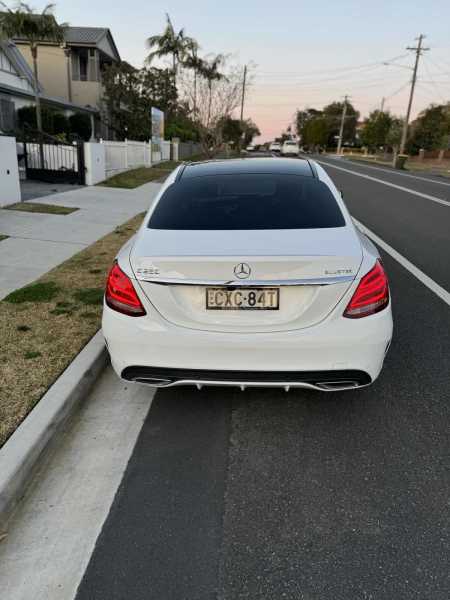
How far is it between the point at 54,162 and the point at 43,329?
1306cm

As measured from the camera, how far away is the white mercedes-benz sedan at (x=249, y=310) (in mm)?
2791

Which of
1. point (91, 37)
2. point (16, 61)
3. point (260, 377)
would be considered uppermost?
point (91, 37)

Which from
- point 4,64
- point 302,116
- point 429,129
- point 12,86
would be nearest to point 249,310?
point 12,86

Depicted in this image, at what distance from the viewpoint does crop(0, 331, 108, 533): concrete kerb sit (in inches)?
100

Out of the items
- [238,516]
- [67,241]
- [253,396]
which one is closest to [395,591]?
Result: [238,516]

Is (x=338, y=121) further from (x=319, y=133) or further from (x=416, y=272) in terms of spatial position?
(x=416, y=272)

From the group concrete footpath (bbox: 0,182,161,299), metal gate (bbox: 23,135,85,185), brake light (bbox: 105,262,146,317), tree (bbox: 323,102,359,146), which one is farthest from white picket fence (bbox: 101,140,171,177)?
tree (bbox: 323,102,359,146)

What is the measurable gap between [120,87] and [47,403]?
116 feet

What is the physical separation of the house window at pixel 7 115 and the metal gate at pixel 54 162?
811 cm

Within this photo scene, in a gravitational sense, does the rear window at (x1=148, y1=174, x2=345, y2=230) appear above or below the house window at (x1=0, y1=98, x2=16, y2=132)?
below

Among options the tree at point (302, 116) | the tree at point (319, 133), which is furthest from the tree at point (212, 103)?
the tree at point (302, 116)

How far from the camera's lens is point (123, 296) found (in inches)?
118

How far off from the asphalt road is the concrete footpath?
3.24 metres

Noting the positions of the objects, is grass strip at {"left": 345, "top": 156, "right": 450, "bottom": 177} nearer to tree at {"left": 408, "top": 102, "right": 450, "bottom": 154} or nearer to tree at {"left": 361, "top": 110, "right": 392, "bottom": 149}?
tree at {"left": 408, "top": 102, "right": 450, "bottom": 154}
